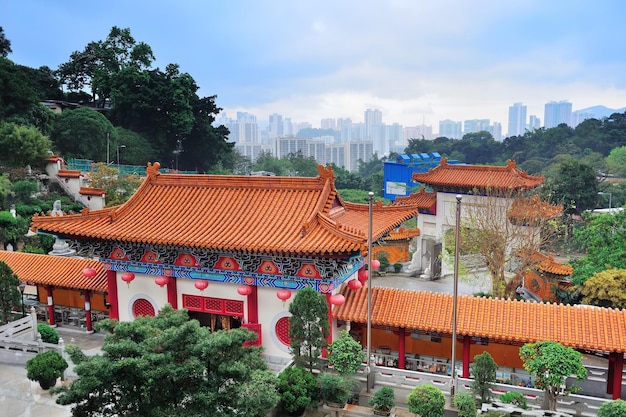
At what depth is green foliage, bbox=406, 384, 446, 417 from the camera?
11500mm

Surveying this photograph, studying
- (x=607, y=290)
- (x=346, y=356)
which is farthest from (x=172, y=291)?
(x=607, y=290)

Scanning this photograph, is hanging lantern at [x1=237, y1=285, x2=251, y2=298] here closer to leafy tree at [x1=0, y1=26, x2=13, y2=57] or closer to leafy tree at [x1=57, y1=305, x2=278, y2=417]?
leafy tree at [x1=57, y1=305, x2=278, y2=417]

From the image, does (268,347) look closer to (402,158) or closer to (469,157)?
(402,158)

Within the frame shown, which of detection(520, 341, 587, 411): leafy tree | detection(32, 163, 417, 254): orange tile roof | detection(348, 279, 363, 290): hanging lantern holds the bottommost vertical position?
detection(520, 341, 587, 411): leafy tree

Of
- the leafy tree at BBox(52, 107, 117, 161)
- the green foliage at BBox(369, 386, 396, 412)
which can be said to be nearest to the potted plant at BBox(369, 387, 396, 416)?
the green foliage at BBox(369, 386, 396, 412)

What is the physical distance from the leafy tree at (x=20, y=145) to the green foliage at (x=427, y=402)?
3226cm

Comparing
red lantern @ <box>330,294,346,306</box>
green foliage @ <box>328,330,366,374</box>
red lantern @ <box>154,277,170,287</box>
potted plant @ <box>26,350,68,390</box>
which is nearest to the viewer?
green foliage @ <box>328,330,366,374</box>

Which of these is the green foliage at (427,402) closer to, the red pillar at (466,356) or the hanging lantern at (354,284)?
the red pillar at (466,356)

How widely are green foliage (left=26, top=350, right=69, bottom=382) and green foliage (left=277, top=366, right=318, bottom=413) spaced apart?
624 centimetres

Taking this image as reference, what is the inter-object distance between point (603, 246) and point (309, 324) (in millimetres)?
16617

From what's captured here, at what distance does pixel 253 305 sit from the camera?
1488 cm

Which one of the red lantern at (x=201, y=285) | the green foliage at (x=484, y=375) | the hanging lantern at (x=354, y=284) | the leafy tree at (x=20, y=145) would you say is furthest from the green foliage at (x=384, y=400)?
the leafy tree at (x=20, y=145)

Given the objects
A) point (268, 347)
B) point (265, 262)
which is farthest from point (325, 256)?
point (268, 347)

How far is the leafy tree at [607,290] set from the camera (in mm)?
18734
